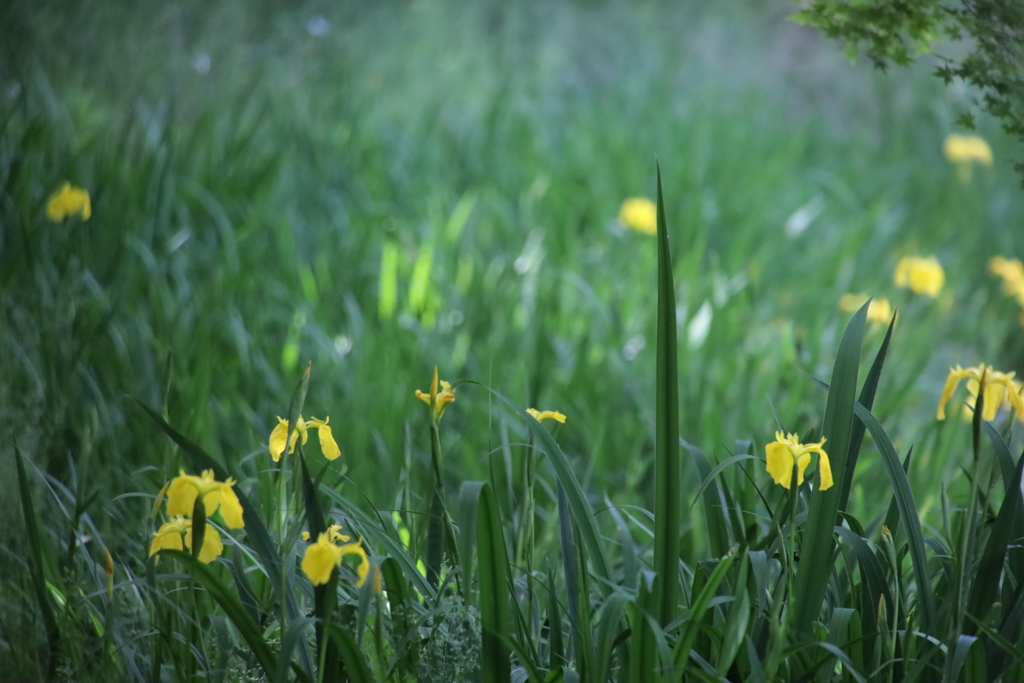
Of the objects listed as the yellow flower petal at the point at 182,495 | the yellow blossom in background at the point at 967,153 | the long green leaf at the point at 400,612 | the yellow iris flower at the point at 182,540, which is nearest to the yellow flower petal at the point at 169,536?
the yellow iris flower at the point at 182,540

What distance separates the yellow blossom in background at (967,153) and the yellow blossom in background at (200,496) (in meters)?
3.28

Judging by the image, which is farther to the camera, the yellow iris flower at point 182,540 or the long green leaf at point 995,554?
the long green leaf at point 995,554

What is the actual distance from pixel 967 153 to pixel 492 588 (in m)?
3.14

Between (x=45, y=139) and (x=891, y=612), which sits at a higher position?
(x=891, y=612)

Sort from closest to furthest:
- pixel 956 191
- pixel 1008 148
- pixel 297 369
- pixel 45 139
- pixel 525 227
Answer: pixel 297 369
pixel 45 139
pixel 525 227
pixel 1008 148
pixel 956 191

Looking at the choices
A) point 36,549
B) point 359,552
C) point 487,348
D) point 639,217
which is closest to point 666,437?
point 359,552

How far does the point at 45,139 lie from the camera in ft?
7.88

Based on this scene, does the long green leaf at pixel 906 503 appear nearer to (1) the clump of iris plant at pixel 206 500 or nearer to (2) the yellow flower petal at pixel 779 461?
(2) the yellow flower petal at pixel 779 461

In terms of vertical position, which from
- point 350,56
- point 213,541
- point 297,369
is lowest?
point 297,369

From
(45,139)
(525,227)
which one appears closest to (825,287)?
(525,227)

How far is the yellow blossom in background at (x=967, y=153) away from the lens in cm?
329

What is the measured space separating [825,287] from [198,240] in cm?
206

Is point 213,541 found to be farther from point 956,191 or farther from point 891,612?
point 956,191

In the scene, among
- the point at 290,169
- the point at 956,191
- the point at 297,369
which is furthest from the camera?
the point at 956,191
